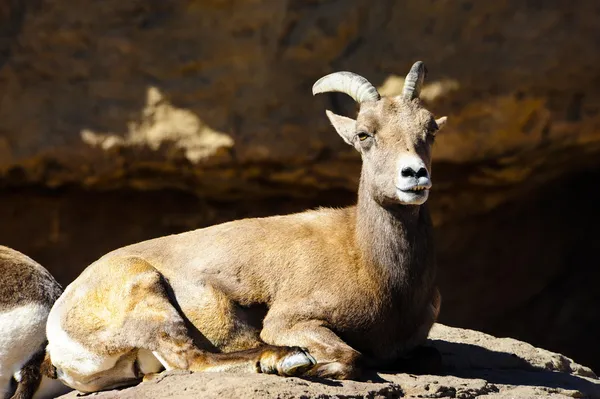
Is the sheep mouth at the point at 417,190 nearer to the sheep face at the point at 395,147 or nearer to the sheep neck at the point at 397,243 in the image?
the sheep face at the point at 395,147

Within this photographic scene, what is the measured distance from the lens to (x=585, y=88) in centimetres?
1091

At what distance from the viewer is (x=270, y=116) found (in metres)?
11.4

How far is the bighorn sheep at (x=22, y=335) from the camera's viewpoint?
8.16m

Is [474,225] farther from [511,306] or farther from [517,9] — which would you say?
[517,9]

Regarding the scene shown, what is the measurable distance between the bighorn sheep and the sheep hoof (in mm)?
2243

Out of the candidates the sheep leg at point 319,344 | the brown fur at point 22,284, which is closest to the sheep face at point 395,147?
the sheep leg at point 319,344

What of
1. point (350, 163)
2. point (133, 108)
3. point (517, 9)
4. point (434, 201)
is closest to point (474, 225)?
point (434, 201)

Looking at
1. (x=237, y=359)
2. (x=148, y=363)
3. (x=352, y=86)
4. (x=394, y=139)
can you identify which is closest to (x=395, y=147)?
(x=394, y=139)

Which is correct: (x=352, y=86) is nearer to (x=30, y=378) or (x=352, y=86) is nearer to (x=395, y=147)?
(x=395, y=147)

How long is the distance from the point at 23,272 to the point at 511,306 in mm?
6588

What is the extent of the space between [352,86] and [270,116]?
323 centimetres

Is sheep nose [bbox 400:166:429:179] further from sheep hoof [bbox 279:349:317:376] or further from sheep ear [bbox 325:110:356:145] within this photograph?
sheep hoof [bbox 279:349:317:376]

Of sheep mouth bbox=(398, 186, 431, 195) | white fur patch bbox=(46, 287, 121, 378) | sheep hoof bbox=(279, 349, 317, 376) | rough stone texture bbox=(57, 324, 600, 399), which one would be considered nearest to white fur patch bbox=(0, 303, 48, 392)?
white fur patch bbox=(46, 287, 121, 378)

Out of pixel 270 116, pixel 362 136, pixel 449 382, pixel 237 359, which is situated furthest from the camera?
pixel 270 116
